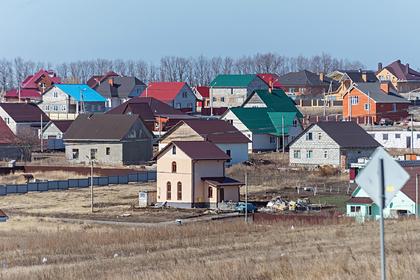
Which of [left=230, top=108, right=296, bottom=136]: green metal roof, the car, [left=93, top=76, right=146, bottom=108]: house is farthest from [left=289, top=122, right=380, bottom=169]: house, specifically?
[left=93, top=76, right=146, bottom=108]: house

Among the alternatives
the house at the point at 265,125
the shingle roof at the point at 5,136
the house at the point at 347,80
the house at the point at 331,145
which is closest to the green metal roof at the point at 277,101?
the house at the point at 265,125

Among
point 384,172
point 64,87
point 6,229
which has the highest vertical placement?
point 64,87

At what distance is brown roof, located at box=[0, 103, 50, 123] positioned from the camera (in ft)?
196

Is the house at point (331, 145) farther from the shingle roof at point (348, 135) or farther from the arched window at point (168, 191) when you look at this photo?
the arched window at point (168, 191)

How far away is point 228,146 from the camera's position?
46438 mm

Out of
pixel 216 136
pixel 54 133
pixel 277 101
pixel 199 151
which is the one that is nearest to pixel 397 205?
pixel 199 151

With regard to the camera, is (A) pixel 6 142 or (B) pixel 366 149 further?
(A) pixel 6 142

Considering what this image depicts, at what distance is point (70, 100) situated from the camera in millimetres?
72000

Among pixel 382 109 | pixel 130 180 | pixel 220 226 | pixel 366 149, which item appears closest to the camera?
pixel 220 226

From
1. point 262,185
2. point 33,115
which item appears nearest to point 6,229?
point 262,185

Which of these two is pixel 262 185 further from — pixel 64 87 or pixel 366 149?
pixel 64 87

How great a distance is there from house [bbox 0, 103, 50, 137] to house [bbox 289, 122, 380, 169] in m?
19.6

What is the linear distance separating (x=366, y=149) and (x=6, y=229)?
2269 centimetres

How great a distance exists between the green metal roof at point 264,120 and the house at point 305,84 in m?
29.1
